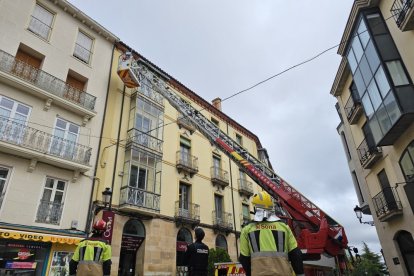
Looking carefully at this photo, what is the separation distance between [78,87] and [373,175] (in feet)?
55.4

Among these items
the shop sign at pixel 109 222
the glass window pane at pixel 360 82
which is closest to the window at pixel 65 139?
the shop sign at pixel 109 222

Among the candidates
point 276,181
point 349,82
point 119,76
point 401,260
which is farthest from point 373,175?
point 119,76

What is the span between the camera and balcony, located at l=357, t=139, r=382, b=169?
1556 centimetres

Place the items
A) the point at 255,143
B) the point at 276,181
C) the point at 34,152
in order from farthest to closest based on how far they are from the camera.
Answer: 1. the point at 255,143
2. the point at 34,152
3. the point at 276,181

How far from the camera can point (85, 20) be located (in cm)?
1622

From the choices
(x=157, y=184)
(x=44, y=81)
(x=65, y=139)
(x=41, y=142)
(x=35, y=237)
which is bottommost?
(x=35, y=237)

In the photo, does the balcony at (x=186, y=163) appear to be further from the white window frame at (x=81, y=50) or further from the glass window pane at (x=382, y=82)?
the glass window pane at (x=382, y=82)

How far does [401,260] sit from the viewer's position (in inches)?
570

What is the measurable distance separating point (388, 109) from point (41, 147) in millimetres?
14821

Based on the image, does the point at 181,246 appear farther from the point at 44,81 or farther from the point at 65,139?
the point at 44,81

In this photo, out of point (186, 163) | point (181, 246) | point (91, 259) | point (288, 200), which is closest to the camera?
point (91, 259)

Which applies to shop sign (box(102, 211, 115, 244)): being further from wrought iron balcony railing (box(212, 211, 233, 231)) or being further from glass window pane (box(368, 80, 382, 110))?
glass window pane (box(368, 80, 382, 110))

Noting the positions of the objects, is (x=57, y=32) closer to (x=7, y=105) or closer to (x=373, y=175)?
(x=7, y=105)

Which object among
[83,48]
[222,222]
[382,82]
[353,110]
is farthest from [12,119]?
[353,110]
